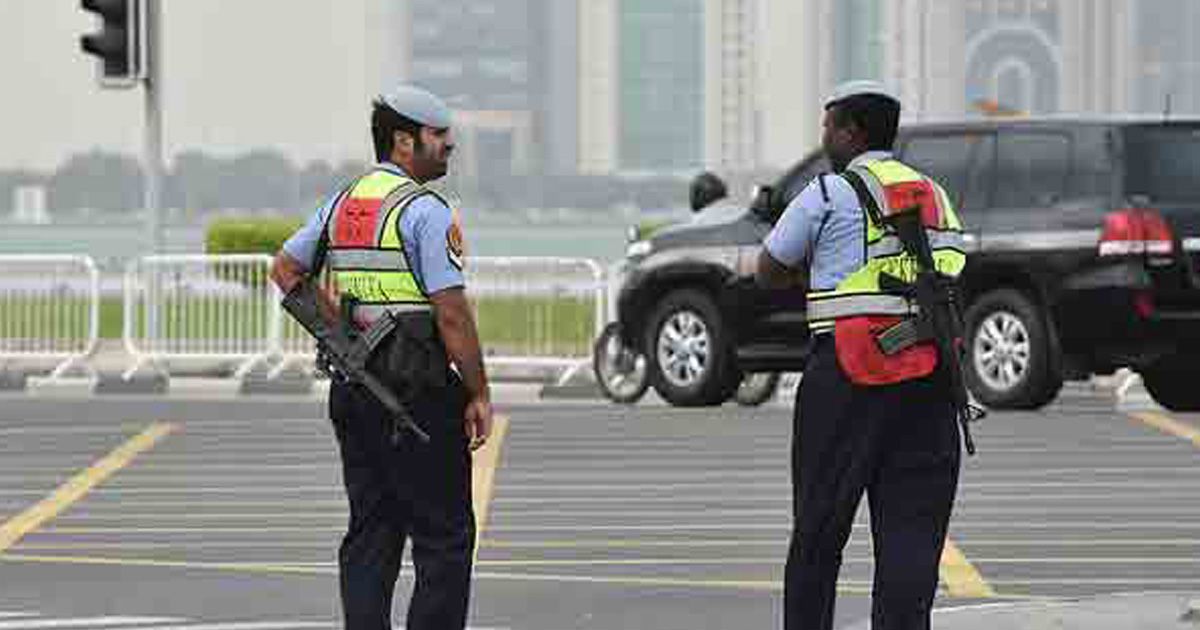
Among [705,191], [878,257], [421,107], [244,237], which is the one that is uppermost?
[421,107]

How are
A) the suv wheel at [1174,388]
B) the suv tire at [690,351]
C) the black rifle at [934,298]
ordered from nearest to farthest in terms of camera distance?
the black rifle at [934,298] → the suv wheel at [1174,388] → the suv tire at [690,351]

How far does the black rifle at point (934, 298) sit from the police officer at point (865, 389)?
3 centimetres

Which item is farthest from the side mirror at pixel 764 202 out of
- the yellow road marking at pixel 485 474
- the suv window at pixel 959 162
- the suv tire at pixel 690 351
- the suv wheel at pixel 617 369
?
the suv wheel at pixel 617 369

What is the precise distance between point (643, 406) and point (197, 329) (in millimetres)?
5416

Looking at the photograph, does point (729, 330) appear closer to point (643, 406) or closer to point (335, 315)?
point (643, 406)

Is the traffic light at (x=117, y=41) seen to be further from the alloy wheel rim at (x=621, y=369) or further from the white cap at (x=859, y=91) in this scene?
the white cap at (x=859, y=91)

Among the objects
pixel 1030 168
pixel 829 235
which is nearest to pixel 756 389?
pixel 1030 168

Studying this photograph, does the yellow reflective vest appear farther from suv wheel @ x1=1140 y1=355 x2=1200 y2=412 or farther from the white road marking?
suv wheel @ x1=1140 y1=355 x2=1200 y2=412

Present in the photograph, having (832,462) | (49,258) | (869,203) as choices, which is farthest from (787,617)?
(49,258)

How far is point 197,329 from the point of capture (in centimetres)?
2875

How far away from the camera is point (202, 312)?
28.8 meters

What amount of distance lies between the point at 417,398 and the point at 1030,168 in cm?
1335

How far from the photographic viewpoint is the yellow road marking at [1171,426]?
67.6 ft

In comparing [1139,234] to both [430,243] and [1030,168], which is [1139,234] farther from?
[430,243]
